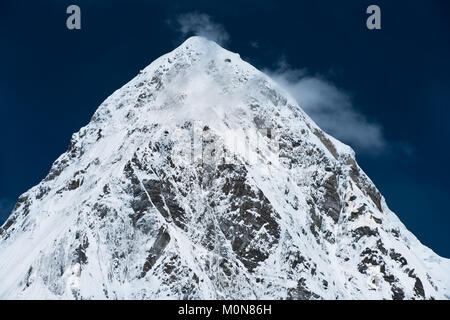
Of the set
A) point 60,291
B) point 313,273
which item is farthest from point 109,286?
point 313,273

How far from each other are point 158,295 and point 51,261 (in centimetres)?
2544

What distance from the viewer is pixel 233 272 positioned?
188375 mm

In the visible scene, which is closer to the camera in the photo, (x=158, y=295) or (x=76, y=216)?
(x=158, y=295)

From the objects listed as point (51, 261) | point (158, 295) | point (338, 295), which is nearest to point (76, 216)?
point (51, 261)

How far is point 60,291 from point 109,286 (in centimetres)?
991

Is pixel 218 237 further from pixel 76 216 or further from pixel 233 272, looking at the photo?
pixel 76 216

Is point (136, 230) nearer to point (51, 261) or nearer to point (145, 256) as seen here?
point (145, 256)

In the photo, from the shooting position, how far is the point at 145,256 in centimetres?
18875
